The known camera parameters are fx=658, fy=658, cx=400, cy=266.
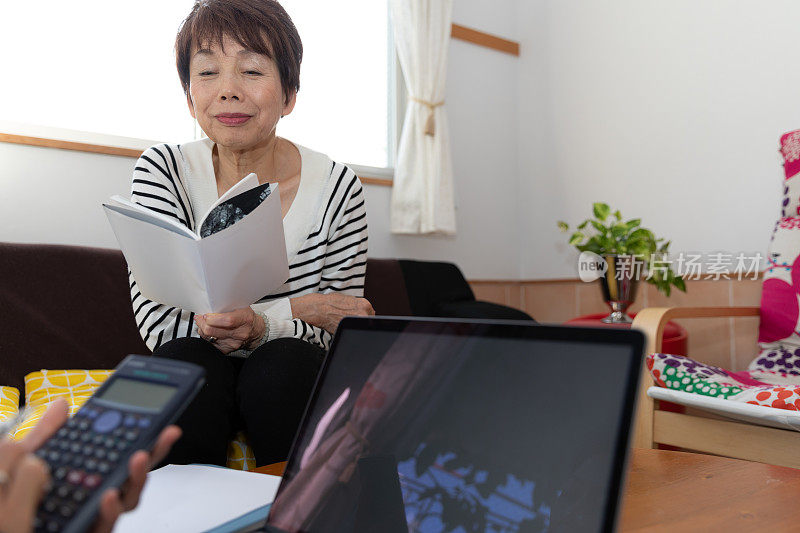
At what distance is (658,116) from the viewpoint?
2549mm

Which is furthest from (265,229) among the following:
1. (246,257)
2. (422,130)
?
(422,130)

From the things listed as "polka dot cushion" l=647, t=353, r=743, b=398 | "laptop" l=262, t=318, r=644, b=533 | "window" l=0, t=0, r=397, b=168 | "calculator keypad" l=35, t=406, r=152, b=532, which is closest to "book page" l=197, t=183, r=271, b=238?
"laptop" l=262, t=318, r=644, b=533

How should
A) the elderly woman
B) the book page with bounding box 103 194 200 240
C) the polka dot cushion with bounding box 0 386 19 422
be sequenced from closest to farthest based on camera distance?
the book page with bounding box 103 194 200 240 < the elderly woman < the polka dot cushion with bounding box 0 386 19 422

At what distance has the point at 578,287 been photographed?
111 inches

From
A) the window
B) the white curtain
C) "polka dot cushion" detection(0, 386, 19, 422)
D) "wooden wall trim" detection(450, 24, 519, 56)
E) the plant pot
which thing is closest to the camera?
"polka dot cushion" detection(0, 386, 19, 422)

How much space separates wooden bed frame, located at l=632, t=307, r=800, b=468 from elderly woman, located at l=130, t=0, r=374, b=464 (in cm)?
65

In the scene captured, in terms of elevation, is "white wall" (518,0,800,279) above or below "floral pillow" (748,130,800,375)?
above

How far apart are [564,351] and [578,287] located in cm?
245

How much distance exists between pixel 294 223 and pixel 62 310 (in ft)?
2.12

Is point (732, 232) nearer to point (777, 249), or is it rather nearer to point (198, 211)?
point (777, 249)

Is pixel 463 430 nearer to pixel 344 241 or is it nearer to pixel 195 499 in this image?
pixel 195 499

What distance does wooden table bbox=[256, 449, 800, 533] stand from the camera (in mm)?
581

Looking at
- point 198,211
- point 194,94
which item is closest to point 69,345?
point 198,211

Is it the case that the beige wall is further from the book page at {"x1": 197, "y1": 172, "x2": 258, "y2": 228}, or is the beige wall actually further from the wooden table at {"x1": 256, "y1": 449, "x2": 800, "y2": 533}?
the book page at {"x1": 197, "y1": 172, "x2": 258, "y2": 228}
